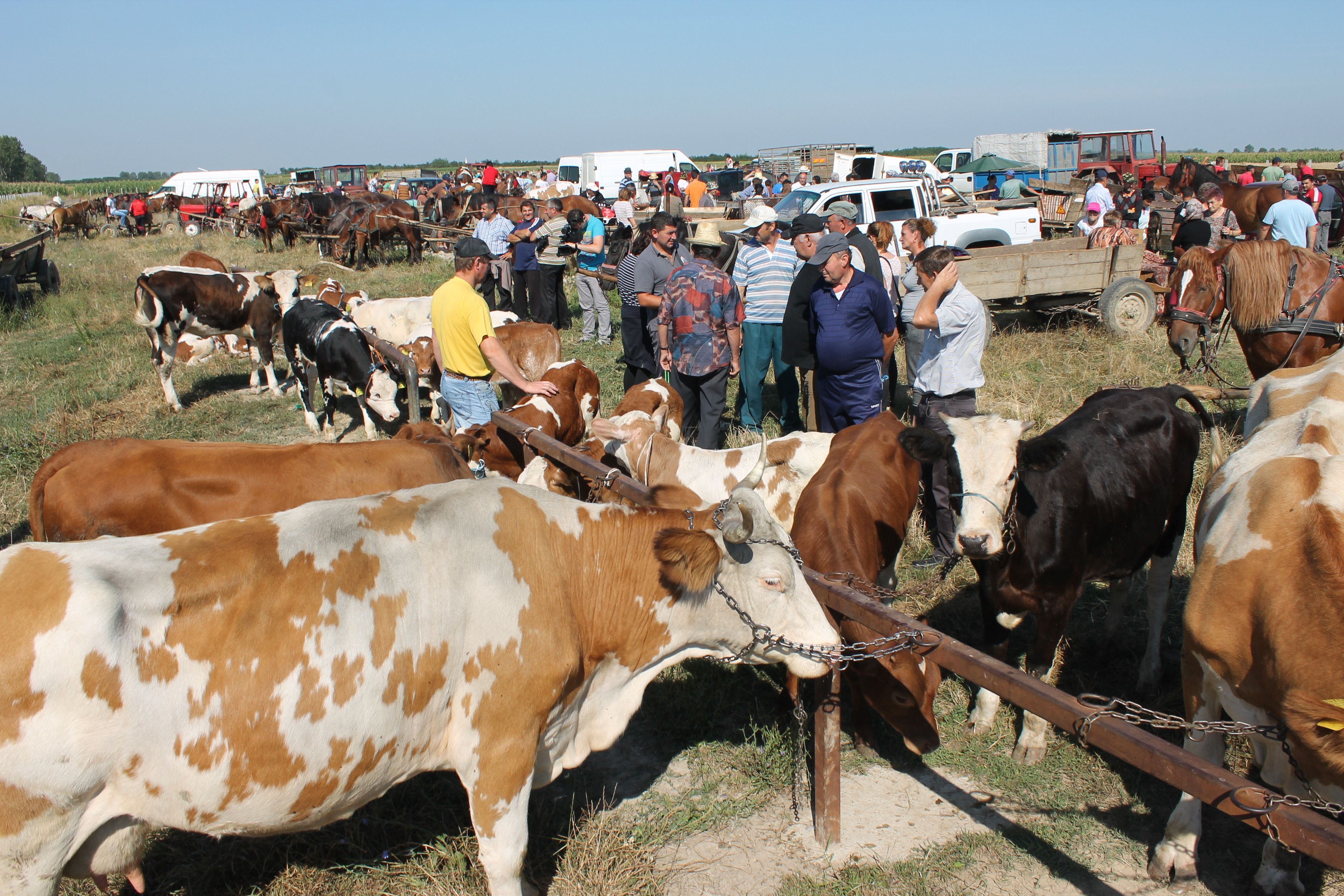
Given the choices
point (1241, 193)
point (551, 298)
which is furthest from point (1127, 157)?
point (551, 298)

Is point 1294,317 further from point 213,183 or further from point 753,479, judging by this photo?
point 213,183

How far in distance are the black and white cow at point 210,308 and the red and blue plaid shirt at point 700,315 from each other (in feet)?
19.8

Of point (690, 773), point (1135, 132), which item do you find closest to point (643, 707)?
point (690, 773)

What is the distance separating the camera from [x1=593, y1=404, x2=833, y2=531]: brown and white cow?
5.18m

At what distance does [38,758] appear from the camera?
6.97ft

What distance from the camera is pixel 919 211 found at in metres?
13.3

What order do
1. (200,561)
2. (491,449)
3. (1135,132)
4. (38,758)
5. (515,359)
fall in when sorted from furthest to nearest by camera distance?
1. (1135,132)
2. (515,359)
3. (491,449)
4. (200,561)
5. (38,758)

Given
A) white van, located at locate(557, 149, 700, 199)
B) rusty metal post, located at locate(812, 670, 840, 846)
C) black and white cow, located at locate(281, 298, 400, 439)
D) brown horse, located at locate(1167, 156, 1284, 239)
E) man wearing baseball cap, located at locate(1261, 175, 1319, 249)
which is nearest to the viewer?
rusty metal post, located at locate(812, 670, 840, 846)

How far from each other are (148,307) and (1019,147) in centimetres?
3076

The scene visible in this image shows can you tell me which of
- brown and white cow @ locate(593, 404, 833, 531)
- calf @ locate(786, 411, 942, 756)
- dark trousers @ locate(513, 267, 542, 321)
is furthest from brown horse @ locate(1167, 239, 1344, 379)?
dark trousers @ locate(513, 267, 542, 321)

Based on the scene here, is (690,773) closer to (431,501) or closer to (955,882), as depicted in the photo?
(955,882)

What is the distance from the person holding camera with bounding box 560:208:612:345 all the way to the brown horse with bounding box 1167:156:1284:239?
26.5ft

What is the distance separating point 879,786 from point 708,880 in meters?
0.97

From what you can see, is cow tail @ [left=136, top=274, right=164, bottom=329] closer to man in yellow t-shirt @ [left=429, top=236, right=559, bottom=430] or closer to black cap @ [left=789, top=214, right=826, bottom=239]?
man in yellow t-shirt @ [left=429, top=236, right=559, bottom=430]
